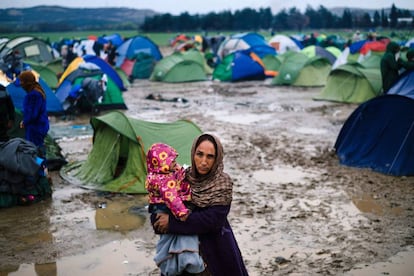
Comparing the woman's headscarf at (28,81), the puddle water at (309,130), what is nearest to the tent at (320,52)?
the puddle water at (309,130)

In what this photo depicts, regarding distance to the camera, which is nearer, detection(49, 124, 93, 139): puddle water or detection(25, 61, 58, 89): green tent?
detection(49, 124, 93, 139): puddle water

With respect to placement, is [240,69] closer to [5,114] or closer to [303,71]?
[303,71]

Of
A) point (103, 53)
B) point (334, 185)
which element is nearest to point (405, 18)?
point (103, 53)

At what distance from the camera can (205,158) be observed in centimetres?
282

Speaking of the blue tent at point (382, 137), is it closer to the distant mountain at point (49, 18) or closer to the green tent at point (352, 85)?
the green tent at point (352, 85)

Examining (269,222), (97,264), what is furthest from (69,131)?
(97,264)

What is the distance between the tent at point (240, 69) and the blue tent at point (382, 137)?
14182 mm

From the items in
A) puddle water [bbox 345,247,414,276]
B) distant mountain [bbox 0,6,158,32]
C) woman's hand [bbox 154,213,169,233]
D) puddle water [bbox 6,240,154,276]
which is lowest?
puddle water [bbox 6,240,154,276]

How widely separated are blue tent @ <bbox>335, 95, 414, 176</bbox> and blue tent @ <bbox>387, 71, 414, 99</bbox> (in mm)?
1125

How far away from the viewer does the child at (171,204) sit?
9.10ft

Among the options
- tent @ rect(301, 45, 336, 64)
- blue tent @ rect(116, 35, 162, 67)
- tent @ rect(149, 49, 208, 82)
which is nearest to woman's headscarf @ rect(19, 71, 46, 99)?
tent @ rect(149, 49, 208, 82)

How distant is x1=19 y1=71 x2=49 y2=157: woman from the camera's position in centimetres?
732

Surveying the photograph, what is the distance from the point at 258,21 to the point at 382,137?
81377mm

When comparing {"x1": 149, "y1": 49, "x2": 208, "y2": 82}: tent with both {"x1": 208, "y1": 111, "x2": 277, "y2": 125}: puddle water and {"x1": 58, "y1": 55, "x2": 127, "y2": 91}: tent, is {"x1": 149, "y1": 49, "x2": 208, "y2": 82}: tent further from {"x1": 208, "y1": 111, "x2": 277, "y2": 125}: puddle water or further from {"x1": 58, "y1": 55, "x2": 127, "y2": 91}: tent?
{"x1": 208, "y1": 111, "x2": 277, "y2": 125}: puddle water
